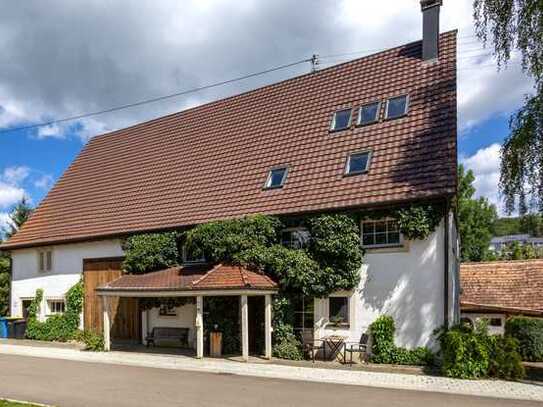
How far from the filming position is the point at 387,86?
1886cm

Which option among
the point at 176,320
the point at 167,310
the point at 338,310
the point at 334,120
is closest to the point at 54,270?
the point at 167,310

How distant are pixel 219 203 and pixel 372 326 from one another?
23.7 ft

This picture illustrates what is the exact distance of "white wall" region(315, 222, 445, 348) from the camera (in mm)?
14625

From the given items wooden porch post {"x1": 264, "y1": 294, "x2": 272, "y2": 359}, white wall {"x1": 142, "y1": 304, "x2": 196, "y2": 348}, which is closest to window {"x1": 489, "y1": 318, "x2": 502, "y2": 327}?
wooden porch post {"x1": 264, "y1": 294, "x2": 272, "y2": 359}

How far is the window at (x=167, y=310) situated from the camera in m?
19.4

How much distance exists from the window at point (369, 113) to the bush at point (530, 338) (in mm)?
9968

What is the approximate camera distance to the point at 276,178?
19.0 metres

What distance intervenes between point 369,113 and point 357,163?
2.23 meters

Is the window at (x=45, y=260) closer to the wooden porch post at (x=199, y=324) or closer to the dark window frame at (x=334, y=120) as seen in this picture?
the wooden porch post at (x=199, y=324)

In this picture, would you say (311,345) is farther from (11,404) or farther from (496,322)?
(496,322)

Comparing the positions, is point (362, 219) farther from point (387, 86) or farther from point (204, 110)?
point (204, 110)

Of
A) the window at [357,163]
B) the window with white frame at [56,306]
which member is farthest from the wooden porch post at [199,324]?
the window with white frame at [56,306]

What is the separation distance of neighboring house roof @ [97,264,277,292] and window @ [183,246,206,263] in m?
0.35

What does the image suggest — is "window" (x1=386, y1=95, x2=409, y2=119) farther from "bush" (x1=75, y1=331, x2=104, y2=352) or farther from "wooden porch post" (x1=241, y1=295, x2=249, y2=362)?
"bush" (x1=75, y1=331, x2=104, y2=352)
